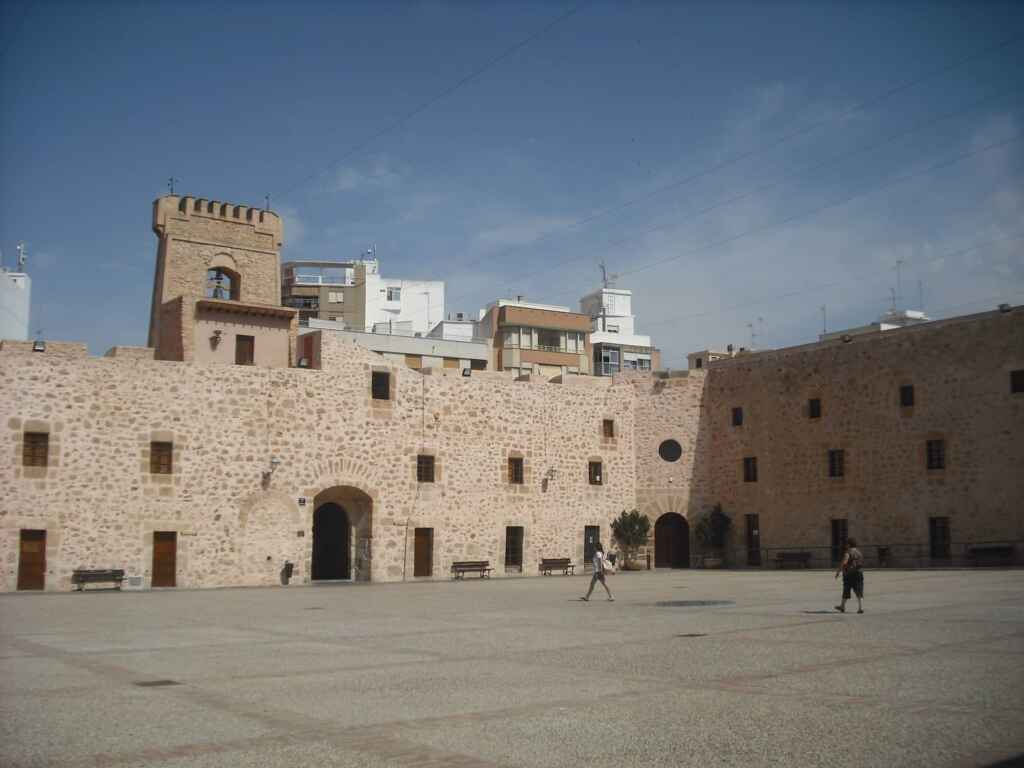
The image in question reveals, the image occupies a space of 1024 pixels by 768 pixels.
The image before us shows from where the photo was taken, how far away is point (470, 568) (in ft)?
102

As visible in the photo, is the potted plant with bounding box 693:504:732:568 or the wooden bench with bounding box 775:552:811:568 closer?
the wooden bench with bounding box 775:552:811:568

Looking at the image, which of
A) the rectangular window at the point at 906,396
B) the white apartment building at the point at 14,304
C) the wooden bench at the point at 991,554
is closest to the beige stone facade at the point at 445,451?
the rectangular window at the point at 906,396

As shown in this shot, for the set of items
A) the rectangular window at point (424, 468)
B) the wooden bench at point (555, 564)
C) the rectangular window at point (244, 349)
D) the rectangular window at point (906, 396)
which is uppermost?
the rectangular window at point (244, 349)

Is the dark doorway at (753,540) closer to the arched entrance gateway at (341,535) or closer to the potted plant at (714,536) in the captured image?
the potted plant at (714,536)

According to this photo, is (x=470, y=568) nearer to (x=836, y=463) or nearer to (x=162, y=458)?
(x=162, y=458)

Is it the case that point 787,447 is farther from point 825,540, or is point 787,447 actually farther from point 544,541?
point 544,541

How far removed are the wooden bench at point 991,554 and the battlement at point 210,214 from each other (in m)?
27.5

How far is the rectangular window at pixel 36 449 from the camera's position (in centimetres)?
2497

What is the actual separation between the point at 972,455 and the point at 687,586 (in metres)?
11.0

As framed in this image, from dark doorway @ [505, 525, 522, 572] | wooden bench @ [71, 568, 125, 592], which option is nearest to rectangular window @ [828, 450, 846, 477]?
dark doorway @ [505, 525, 522, 572]

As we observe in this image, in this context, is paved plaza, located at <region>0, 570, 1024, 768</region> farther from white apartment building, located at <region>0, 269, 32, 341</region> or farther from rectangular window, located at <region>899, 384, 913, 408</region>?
white apartment building, located at <region>0, 269, 32, 341</region>

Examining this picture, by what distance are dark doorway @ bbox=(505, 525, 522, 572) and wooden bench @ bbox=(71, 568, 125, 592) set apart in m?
12.3

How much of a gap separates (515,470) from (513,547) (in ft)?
8.40

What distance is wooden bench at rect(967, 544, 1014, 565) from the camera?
28.2m
